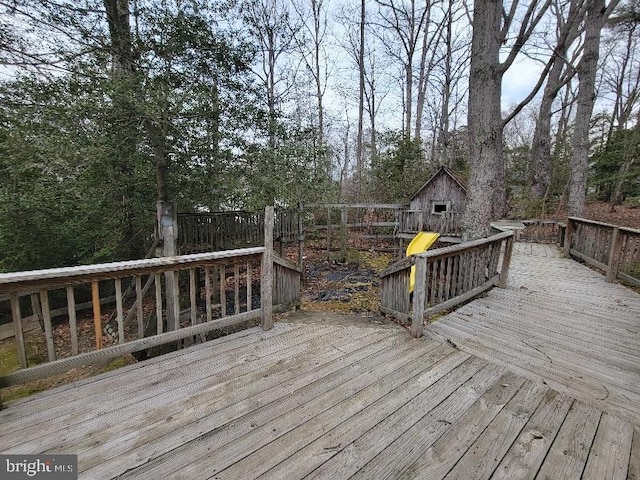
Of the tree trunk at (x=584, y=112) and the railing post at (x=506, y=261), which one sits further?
the tree trunk at (x=584, y=112)

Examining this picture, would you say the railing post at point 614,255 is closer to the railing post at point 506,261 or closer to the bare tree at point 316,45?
the railing post at point 506,261

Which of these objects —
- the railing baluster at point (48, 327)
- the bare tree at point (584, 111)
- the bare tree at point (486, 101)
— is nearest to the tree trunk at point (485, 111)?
the bare tree at point (486, 101)

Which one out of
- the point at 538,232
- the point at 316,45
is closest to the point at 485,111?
the point at 538,232

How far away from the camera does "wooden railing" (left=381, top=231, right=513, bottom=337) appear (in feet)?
10.4

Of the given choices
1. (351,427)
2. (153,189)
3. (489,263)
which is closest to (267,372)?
(351,427)

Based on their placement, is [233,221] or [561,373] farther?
[233,221]

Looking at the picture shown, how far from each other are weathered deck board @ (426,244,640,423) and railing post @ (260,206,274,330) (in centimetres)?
179

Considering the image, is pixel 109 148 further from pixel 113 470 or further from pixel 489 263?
pixel 489 263

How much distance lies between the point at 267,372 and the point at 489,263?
405 cm

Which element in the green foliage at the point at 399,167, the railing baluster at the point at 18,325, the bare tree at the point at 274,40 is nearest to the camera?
the railing baluster at the point at 18,325

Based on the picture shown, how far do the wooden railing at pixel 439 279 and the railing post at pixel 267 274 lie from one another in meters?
1.57

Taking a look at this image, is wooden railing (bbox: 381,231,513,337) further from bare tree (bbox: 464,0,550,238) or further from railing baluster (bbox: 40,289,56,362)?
railing baluster (bbox: 40,289,56,362)

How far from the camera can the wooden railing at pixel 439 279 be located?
3.18m

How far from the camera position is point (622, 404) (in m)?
2.09
